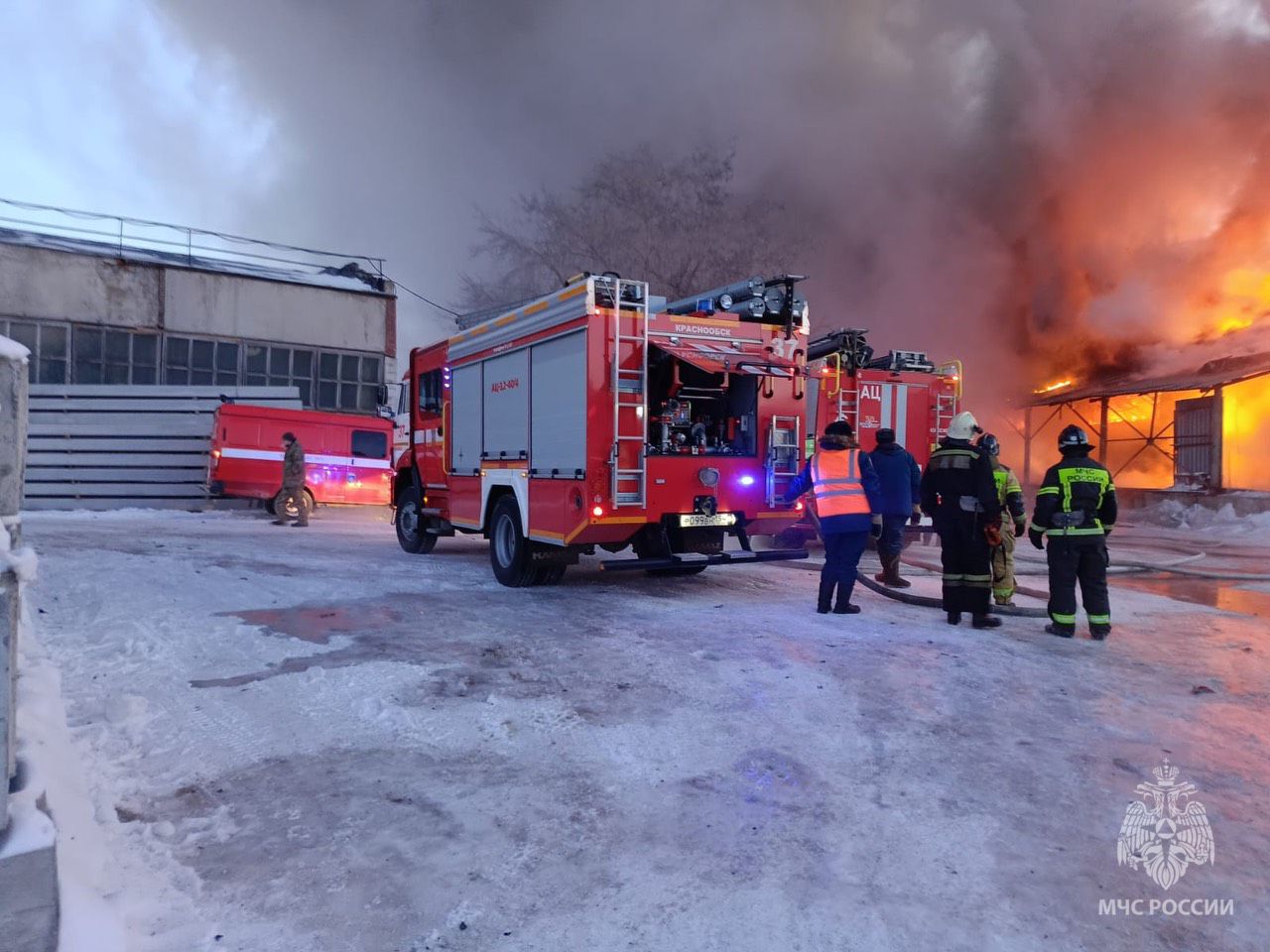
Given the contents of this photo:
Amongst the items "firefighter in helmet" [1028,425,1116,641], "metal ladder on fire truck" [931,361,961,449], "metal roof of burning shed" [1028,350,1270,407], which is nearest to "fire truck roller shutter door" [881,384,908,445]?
"metal ladder on fire truck" [931,361,961,449]

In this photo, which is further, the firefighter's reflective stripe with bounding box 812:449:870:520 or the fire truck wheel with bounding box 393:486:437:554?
the fire truck wheel with bounding box 393:486:437:554

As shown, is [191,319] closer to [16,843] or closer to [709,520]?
[709,520]

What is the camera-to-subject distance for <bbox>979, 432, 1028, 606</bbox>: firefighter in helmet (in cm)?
719

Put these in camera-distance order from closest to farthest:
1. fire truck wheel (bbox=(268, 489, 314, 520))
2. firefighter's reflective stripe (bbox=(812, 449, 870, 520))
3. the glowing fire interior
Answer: firefighter's reflective stripe (bbox=(812, 449, 870, 520)) → fire truck wheel (bbox=(268, 489, 314, 520)) → the glowing fire interior

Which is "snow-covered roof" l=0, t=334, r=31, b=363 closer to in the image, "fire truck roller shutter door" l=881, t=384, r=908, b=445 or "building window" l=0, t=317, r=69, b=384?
"fire truck roller shutter door" l=881, t=384, r=908, b=445

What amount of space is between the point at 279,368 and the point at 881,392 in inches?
673

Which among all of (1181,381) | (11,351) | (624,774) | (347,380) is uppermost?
→ (347,380)

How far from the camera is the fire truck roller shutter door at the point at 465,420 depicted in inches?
372

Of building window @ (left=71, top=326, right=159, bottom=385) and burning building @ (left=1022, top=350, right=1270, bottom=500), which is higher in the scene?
building window @ (left=71, top=326, right=159, bottom=385)

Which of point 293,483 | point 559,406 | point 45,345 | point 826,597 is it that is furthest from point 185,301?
point 826,597

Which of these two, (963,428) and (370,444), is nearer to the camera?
(963,428)

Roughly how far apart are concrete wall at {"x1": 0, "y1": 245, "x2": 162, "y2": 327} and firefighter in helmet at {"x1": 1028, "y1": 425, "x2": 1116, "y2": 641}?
72.1ft

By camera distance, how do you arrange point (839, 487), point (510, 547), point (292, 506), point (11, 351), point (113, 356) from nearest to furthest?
point (11, 351), point (839, 487), point (510, 547), point (292, 506), point (113, 356)

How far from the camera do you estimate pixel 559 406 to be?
7.84 metres
